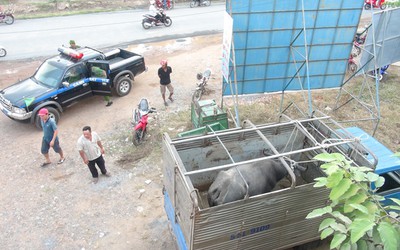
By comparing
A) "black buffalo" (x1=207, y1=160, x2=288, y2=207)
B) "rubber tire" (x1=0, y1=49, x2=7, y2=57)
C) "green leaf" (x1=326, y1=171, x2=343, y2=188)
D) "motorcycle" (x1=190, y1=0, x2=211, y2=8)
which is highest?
"green leaf" (x1=326, y1=171, x2=343, y2=188)

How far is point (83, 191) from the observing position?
709cm

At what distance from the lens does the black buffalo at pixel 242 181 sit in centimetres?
479

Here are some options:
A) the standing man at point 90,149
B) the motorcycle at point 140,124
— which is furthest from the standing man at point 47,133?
the motorcycle at point 140,124

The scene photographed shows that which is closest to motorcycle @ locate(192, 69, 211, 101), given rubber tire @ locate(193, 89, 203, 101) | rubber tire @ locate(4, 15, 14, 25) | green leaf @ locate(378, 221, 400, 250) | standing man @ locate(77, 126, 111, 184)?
rubber tire @ locate(193, 89, 203, 101)

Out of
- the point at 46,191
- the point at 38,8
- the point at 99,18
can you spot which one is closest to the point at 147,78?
the point at 46,191

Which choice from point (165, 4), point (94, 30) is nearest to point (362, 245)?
point (94, 30)

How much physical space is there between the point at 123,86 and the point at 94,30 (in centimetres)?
794

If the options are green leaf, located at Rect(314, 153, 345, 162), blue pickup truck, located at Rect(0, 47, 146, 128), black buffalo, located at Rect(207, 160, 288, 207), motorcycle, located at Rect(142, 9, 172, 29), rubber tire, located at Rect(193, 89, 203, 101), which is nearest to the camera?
green leaf, located at Rect(314, 153, 345, 162)

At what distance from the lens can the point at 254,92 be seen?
8.77m

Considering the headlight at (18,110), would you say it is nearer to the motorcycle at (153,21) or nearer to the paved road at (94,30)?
the paved road at (94,30)

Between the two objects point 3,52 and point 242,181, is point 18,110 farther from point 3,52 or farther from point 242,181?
Result: point 242,181

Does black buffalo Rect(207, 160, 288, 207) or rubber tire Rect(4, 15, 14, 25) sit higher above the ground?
black buffalo Rect(207, 160, 288, 207)

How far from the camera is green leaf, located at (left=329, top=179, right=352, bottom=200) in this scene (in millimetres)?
2539

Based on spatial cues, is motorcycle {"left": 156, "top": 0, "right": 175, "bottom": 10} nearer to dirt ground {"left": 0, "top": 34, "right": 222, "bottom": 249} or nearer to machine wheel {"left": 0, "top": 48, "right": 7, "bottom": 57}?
machine wheel {"left": 0, "top": 48, "right": 7, "bottom": 57}
